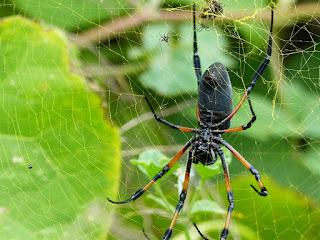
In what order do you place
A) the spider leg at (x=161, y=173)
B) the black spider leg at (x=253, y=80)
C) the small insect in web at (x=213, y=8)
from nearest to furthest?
the small insect in web at (x=213, y=8), the black spider leg at (x=253, y=80), the spider leg at (x=161, y=173)

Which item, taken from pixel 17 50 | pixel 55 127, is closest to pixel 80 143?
pixel 55 127

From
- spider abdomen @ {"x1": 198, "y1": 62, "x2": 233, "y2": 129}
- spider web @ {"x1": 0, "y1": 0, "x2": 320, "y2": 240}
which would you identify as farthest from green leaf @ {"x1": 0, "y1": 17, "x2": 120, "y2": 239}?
spider abdomen @ {"x1": 198, "y1": 62, "x2": 233, "y2": 129}

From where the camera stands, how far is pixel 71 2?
1506 mm

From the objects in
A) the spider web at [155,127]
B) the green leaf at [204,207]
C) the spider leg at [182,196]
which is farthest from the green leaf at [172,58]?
the green leaf at [204,207]

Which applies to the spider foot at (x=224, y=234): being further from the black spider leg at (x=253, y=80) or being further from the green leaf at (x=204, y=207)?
the black spider leg at (x=253, y=80)

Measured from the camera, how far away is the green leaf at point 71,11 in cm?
148

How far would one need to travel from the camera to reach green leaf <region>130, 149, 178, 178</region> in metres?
1.28

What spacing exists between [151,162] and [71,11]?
1.78 ft

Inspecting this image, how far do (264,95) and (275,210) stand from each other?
382mm

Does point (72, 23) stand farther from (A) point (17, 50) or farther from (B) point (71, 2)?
(A) point (17, 50)

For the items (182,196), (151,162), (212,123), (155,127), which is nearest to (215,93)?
(212,123)

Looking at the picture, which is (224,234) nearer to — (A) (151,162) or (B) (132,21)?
(A) (151,162)

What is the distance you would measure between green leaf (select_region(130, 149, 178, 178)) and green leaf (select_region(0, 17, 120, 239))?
0.08 metres

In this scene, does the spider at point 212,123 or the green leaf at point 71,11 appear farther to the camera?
the green leaf at point 71,11
